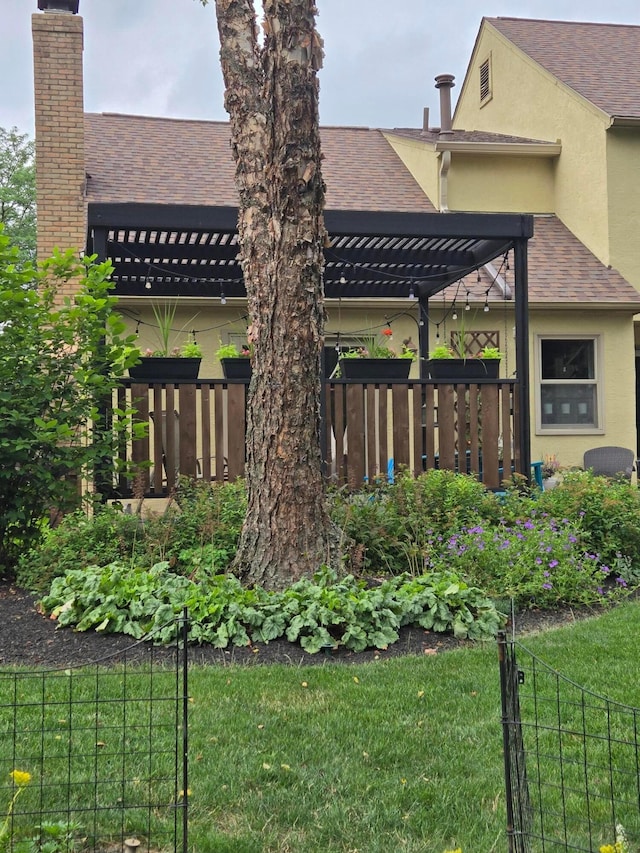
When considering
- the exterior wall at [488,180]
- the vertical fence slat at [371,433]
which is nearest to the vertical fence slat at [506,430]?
the vertical fence slat at [371,433]

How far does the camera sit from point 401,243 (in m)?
8.27

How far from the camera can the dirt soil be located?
4.03 meters

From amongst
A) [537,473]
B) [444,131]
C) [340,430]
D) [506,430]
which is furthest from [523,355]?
[444,131]

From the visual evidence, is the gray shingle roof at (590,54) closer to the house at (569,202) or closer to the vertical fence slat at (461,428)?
the house at (569,202)

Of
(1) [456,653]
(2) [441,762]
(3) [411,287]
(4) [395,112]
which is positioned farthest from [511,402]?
(4) [395,112]

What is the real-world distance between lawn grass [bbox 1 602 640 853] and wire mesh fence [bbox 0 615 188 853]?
0.08m

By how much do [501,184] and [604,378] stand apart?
3.65 metres

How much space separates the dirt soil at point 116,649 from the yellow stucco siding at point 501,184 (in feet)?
31.4

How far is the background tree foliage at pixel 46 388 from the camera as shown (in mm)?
5816

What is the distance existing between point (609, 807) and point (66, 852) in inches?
63.8

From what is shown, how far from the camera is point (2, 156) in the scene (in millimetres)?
33844

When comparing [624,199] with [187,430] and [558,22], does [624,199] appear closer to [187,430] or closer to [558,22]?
[558,22]

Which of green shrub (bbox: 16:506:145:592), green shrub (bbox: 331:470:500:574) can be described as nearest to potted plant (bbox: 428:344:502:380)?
green shrub (bbox: 331:470:500:574)

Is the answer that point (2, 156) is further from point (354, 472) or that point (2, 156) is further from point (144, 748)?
point (144, 748)
